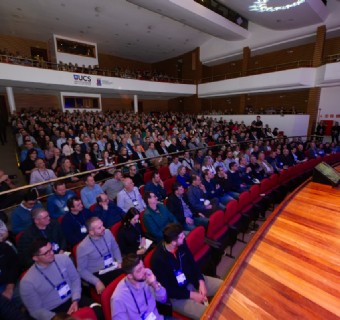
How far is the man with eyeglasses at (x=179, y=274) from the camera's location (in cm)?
192

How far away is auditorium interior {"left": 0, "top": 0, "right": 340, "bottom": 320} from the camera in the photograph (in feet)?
7.22

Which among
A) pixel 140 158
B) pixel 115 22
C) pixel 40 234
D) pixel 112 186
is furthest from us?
pixel 115 22

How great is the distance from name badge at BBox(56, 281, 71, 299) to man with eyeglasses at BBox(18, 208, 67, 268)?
1.90 feet

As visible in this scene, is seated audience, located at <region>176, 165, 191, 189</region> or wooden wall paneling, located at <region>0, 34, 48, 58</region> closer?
seated audience, located at <region>176, 165, 191, 189</region>

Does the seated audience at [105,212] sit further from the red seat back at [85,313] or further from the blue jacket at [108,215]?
the red seat back at [85,313]

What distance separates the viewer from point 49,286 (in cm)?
182

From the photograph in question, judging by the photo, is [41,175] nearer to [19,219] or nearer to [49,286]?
[19,219]

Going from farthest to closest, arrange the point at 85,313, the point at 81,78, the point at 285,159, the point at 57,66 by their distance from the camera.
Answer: the point at 57,66, the point at 81,78, the point at 285,159, the point at 85,313

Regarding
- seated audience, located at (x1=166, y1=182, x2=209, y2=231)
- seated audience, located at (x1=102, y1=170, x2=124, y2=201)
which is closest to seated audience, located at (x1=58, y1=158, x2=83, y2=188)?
seated audience, located at (x1=102, y1=170, x2=124, y2=201)

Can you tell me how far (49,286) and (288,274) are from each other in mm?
2143

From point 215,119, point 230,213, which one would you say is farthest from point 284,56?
point 230,213

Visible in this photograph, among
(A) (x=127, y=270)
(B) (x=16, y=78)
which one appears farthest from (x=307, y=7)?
(B) (x=16, y=78)

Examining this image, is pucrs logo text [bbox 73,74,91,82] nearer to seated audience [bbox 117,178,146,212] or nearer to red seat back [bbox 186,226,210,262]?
seated audience [bbox 117,178,146,212]

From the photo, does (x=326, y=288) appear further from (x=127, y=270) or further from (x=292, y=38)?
(x=292, y=38)
